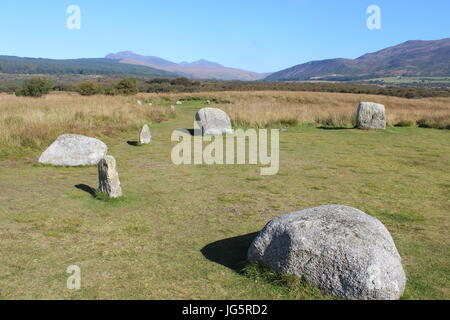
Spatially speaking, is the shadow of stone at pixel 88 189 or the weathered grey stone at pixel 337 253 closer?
the weathered grey stone at pixel 337 253

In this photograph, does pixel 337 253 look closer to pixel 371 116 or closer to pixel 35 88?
pixel 371 116

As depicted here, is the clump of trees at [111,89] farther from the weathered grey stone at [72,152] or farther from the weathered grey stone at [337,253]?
the weathered grey stone at [337,253]

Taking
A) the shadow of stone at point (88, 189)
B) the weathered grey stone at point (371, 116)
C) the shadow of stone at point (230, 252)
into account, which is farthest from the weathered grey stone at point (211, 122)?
the shadow of stone at point (230, 252)

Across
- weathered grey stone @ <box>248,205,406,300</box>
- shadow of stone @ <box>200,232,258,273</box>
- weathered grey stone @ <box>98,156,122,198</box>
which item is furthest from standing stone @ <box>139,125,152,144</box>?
weathered grey stone @ <box>248,205,406,300</box>

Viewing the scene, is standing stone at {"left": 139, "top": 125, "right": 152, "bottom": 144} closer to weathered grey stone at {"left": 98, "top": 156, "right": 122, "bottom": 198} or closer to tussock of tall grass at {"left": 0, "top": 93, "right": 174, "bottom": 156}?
tussock of tall grass at {"left": 0, "top": 93, "right": 174, "bottom": 156}

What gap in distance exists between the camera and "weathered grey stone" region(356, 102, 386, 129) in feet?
62.6

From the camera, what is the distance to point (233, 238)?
6.18 metres

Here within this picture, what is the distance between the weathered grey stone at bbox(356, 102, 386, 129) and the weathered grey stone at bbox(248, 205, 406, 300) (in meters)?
15.6

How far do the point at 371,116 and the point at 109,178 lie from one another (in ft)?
50.1

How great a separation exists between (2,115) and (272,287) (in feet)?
52.2

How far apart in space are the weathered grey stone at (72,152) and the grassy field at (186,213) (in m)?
0.41

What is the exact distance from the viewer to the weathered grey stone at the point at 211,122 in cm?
1736

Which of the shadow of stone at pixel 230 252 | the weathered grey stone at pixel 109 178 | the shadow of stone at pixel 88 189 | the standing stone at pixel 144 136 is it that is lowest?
the shadow of stone at pixel 230 252
